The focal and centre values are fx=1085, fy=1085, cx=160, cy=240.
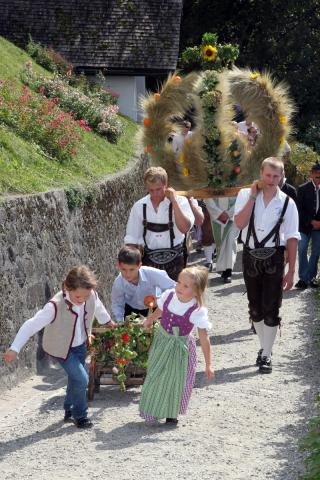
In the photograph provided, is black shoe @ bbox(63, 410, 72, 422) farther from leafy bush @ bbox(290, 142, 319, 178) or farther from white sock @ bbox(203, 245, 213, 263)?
leafy bush @ bbox(290, 142, 319, 178)

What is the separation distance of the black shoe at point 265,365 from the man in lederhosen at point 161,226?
1.33 m

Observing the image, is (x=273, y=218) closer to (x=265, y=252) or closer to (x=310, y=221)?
(x=265, y=252)

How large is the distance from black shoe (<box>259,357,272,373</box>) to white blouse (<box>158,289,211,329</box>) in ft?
6.23

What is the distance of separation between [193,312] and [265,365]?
202cm

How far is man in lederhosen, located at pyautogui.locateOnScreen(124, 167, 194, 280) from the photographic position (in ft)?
35.6

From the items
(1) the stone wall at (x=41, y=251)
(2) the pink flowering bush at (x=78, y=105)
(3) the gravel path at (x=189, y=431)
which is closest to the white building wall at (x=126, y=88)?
(2) the pink flowering bush at (x=78, y=105)

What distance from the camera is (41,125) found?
15.7 meters

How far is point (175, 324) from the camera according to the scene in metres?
8.91

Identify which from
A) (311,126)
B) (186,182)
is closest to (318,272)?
(186,182)

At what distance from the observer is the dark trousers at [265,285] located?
10570mm

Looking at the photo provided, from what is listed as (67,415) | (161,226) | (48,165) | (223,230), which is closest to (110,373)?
(67,415)

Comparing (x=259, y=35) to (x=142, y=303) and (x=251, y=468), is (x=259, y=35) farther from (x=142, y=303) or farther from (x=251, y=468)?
(x=251, y=468)

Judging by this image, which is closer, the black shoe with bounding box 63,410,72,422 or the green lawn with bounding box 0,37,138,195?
the black shoe with bounding box 63,410,72,422

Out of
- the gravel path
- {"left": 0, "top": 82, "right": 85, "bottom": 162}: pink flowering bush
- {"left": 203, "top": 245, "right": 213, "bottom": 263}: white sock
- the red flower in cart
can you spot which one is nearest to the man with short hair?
{"left": 203, "top": 245, "right": 213, "bottom": 263}: white sock
